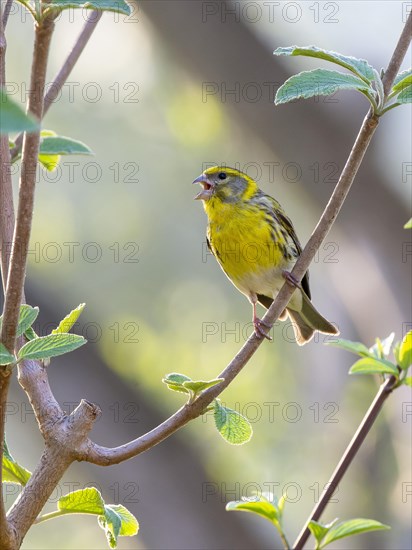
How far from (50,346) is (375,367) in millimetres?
761

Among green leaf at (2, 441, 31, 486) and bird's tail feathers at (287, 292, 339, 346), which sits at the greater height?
bird's tail feathers at (287, 292, 339, 346)

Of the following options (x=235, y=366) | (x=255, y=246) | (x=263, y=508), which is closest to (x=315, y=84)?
(x=235, y=366)

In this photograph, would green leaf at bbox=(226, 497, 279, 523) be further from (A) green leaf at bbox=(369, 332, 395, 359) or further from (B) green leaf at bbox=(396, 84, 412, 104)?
(B) green leaf at bbox=(396, 84, 412, 104)

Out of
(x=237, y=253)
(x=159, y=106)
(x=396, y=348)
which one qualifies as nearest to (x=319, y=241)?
(x=396, y=348)

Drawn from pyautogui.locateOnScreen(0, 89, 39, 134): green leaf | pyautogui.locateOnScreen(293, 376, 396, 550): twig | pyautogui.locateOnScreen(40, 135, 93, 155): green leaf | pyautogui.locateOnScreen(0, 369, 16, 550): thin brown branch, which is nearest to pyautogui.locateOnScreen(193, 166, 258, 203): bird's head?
pyautogui.locateOnScreen(40, 135, 93, 155): green leaf

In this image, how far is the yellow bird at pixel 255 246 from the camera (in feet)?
13.9

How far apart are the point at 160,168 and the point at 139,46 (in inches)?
138

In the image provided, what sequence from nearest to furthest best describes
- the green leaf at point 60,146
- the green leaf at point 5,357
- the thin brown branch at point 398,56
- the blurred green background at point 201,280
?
the green leaf at point 5,357 < the thin brown branch at point 398,56 < the green leaf at point 60,146 < the blurred green background at point 201,280

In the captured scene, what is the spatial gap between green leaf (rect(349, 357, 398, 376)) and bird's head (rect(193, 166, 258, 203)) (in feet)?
8.97

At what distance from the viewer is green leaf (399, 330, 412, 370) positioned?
1.70m

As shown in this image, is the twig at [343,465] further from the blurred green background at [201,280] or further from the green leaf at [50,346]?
the blurred green background at [201,280]

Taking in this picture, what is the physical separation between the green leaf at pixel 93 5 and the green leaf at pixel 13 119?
1.01 feet

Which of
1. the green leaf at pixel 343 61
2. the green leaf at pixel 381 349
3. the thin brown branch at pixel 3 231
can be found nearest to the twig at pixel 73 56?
the thin brown branch at pixel 3 231

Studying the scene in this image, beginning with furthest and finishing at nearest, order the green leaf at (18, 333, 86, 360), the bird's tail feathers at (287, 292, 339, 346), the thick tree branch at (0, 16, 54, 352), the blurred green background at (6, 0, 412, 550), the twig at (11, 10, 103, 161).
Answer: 1. the blurred green background at (6, 0, 412, 550)
2. the bird's tail feathers at (287, 292, 339, 346)
3. the twig at (11, 10, 103, 161)
4. the green leaf at (18, 333, 86, 360)
5. the thick tree branch at (0, 16, 54, 352)
